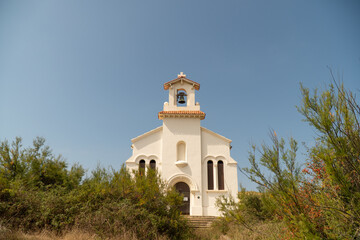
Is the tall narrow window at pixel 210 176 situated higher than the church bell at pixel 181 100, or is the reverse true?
the church bell at pixel 181 100

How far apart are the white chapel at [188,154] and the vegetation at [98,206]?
6.12m

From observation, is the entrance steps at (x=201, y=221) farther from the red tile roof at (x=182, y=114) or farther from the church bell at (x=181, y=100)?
the church bell at (x=181, y=100)

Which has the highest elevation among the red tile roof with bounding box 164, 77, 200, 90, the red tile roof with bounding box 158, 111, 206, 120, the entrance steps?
the red tile roof with bounding box 164, 77, 200, 90

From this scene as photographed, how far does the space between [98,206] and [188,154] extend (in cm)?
961

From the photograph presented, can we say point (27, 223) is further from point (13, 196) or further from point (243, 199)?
point (243, 199)

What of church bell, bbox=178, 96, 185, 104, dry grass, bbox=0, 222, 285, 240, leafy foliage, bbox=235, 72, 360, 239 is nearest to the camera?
leafy foliage, bbox=235, 72, 360, 239

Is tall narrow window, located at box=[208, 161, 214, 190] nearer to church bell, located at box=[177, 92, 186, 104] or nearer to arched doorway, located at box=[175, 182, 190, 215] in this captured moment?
arched doorway, located at box=[175, 182, 190, 215]

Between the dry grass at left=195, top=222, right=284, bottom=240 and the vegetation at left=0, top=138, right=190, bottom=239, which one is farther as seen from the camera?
the vegetation at left=0, top=138, right=190, bottom=239

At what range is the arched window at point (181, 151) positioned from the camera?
19.7 metres

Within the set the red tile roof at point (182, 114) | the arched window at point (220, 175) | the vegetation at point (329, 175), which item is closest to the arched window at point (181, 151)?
the red tile roof at point (182, 114)

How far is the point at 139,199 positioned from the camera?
10898 millimetres

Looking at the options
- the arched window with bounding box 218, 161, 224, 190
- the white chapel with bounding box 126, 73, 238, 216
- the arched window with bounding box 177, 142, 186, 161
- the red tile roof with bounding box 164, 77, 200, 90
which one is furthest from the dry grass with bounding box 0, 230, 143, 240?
the red tile roof with bounding box 164, 77, 200, 90

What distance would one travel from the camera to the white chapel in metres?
17.9

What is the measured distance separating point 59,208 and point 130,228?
3294 mm
